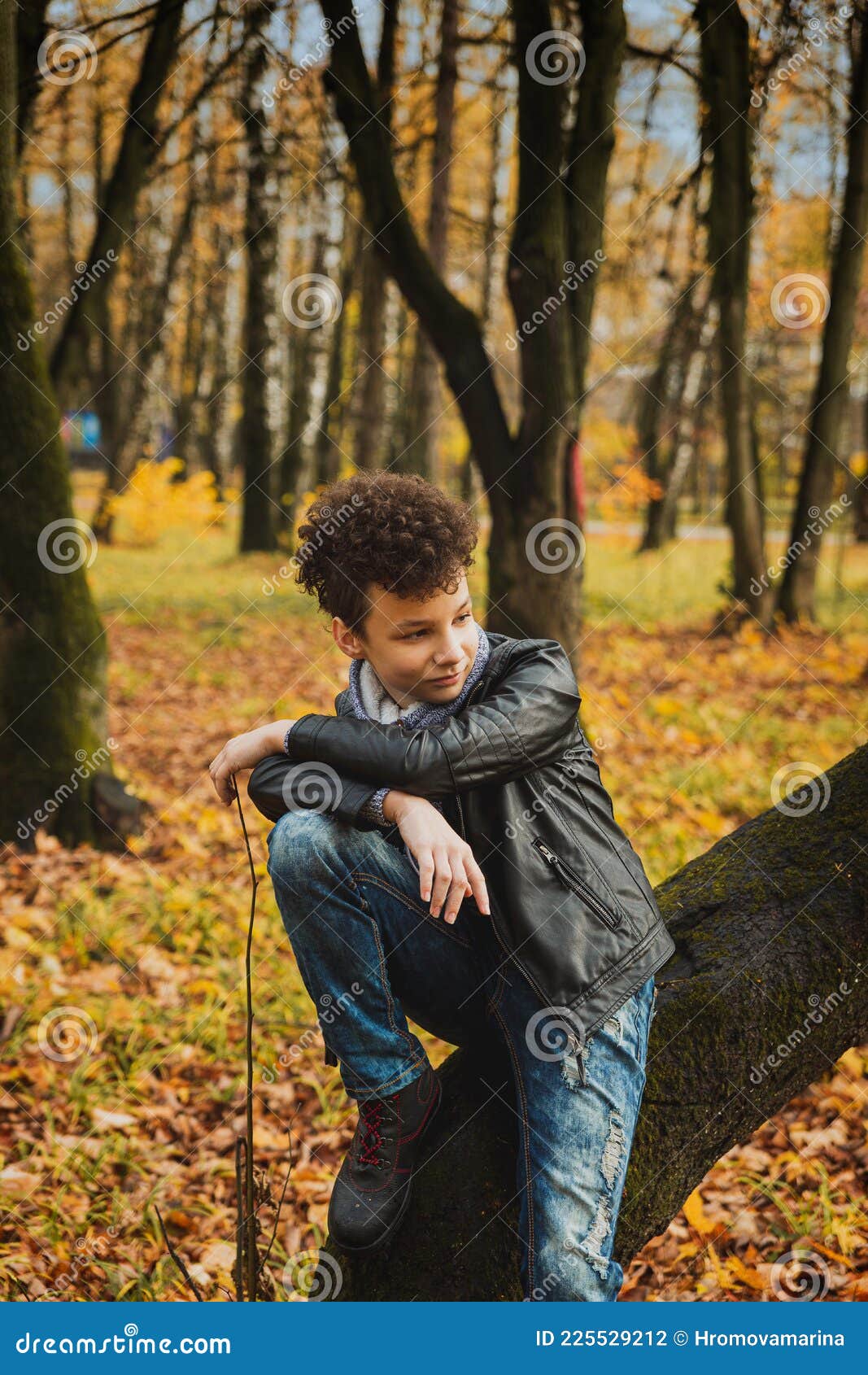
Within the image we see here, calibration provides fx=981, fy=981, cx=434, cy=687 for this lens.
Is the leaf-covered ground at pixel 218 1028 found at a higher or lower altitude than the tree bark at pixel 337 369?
lower

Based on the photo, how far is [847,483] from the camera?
1514cm

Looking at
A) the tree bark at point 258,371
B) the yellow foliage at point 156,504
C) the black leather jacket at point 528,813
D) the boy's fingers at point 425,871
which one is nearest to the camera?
the boy's fingers at point 425,871

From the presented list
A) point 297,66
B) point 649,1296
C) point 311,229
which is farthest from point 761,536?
point 311,229

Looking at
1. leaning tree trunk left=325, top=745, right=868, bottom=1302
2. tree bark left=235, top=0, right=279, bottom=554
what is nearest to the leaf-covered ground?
leaning tree trunk left=325, top=745, right=868, bottom=1302

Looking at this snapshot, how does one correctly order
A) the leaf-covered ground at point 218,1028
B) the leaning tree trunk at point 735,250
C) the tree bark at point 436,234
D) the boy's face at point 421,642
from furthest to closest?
the tree bark at point 436,234 → the leaning tree trunk at point 735,250 → the leaf-covered ground at point 218,1028 → the boy's face at point 421,642

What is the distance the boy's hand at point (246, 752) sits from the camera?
5.90ft

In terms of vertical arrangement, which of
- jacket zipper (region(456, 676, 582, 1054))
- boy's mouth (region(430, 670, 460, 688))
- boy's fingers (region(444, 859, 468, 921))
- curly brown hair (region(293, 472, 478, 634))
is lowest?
jacket zipper (region(456, 676, 582, 1054))

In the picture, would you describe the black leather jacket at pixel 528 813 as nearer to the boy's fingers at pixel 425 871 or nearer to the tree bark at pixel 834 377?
the boy's fingers at pixel 425 871

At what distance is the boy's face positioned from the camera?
5.85 feet

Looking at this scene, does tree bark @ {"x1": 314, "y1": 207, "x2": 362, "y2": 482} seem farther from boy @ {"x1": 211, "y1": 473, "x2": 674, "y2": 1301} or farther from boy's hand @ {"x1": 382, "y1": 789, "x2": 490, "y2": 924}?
boy's hand @ {"x1": 382, "y1": 789, "x2": 490, "y2": 924}

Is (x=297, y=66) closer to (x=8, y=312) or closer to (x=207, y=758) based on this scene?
(x=8, y=312)

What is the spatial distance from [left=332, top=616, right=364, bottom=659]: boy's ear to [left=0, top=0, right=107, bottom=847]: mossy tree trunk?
296 cm

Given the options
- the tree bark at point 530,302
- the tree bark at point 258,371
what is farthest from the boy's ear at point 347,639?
the tree bark at point 258,371

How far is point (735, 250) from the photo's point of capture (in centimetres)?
789
